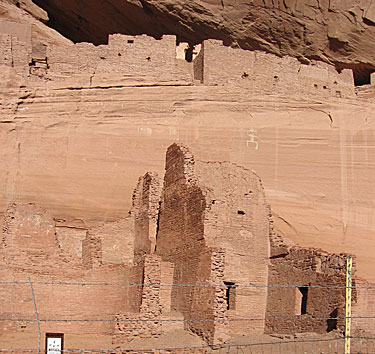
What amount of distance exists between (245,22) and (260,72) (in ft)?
6.00

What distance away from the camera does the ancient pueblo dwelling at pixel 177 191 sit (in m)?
18.1

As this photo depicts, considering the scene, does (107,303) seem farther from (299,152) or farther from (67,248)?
(299,152)

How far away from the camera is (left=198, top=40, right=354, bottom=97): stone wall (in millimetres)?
24344

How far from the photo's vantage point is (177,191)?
66.6 ft

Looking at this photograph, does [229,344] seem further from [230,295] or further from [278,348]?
[230,295]

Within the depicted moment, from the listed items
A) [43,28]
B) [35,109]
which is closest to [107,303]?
[35,109]

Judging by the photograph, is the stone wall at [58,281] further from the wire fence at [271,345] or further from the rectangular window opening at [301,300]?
the rectangular window opening at [301,300]

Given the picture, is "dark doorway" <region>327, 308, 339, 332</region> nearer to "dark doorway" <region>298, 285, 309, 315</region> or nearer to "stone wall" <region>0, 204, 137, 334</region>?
"dark doorway" <region>298, 285, 309, 315</region>

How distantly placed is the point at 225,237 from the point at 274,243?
1444mm

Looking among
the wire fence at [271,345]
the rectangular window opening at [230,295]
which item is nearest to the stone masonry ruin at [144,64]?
the rectangular window opening at [230,295]

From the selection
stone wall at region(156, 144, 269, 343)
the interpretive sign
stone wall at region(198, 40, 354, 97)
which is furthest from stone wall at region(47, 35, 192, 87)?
the interpretive sign

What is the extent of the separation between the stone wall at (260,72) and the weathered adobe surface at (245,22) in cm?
107

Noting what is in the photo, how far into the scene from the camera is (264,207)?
2039cm

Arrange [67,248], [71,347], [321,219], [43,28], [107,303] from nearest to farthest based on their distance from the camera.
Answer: [71,347] → [107,303] → [67,248] → [321,219] → [43,28]
